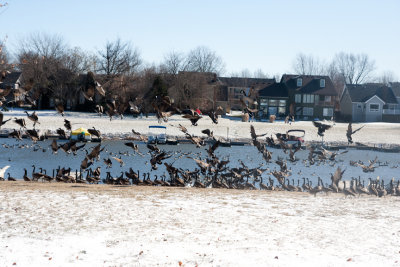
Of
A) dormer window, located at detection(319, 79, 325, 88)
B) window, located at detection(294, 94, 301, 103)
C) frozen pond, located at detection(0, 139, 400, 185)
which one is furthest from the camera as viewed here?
dormer window, located at detection(319, 79, 325, 88)

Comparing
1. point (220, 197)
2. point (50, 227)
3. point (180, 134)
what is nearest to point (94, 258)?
point (50, 227)

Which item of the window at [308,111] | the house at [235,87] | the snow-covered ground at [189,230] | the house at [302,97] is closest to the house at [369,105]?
the house at [302,97]

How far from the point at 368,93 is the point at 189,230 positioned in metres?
84.7

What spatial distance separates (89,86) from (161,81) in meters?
54.1

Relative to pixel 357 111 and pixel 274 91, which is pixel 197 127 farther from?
pixel 357 111

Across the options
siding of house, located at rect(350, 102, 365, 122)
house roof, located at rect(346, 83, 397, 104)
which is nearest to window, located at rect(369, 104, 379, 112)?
siding of house, located at rect(350, 102, 365, 122)

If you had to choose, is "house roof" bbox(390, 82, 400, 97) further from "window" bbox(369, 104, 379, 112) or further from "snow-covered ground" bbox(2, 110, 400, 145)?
"snow-covered ground" bbox(2, 110, 400, 145)

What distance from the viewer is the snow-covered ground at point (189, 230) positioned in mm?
9125

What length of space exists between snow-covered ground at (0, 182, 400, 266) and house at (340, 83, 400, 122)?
76385 mm

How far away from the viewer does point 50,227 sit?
10.7m

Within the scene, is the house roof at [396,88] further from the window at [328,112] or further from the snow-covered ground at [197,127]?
the snow-covered ground at [197,127]

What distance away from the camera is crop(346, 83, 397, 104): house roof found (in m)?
88.0

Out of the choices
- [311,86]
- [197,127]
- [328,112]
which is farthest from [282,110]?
[197,127]

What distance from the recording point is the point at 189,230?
35.4 feet
